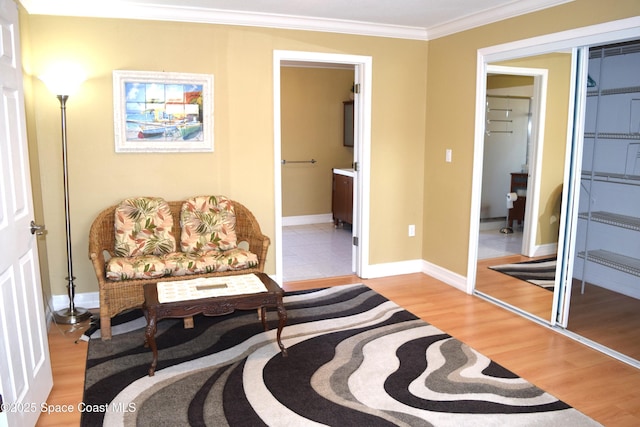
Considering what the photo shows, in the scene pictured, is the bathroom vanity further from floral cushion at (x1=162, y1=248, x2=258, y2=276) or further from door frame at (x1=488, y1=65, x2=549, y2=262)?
floral cushion at (x1=162, y1=248, x2=258, y2=276)

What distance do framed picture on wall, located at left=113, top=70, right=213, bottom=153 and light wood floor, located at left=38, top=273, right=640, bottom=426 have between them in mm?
1586

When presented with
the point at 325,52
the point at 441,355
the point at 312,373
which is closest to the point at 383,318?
the point at 441,355

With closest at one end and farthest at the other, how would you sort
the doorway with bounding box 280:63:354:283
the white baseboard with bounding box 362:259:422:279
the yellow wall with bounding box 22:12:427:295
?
the yellow wall with bounding box 22:12:427:295 < the white baseboard with bounding box 362:259:422:279 < the doorway with bounding box 280:63:354:283

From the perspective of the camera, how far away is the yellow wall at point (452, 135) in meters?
4.22

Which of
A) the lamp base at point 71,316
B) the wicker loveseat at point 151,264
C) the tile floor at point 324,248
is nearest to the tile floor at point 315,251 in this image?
the tile floor at point 324,248

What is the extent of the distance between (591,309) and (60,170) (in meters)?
4.22

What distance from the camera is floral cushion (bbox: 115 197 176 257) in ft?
12.4

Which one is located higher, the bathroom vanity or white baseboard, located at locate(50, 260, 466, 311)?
the bathroom vanity

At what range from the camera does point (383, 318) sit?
3.85 meters

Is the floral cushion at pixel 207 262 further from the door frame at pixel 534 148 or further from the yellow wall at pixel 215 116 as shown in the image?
the door frame at pixel 534 148

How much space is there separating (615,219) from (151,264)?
339 cm

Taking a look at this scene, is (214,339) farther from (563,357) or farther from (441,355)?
(563,357)

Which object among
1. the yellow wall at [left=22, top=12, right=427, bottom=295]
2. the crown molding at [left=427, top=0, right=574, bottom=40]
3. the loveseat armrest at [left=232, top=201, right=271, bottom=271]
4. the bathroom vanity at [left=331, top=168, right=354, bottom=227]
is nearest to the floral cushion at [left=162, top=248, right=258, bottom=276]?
the loveseat armrest at [left=232, top=201, right=271, bottom=271]

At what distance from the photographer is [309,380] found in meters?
2.88
